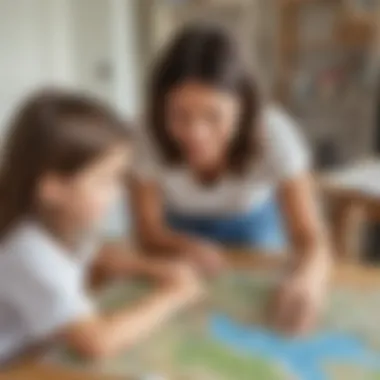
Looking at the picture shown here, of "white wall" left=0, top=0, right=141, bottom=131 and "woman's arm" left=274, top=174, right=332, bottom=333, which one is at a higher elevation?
"white wall" left=0, top=0, right=141, bottom=131

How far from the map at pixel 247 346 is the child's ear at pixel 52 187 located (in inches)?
7.8

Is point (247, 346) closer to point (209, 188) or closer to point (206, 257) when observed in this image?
point (206, 257)

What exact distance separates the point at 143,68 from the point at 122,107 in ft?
0.65

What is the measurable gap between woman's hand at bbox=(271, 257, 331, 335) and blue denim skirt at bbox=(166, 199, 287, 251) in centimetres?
18

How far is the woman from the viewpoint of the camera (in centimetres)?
128

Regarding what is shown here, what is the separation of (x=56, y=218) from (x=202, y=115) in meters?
0.31

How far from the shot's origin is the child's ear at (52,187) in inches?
41.3

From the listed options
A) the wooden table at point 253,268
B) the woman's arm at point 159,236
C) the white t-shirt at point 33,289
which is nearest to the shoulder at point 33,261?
the white t-shirt at point 33,289

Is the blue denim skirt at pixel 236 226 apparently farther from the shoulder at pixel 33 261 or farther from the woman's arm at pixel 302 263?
the shoulder at pixel 33 261

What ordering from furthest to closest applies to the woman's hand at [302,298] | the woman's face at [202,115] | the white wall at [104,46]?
the white wall at [104,46] < the woman's face at [202,115] < the woman's hand at [302,298]

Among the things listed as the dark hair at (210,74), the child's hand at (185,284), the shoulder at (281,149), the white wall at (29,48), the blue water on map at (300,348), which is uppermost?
the white wall at (29,48)

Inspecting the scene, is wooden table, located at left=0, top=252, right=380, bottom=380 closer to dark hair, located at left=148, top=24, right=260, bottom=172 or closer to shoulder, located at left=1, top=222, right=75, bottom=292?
shoulder, located at left=1, top=222, right=75, bottom=292

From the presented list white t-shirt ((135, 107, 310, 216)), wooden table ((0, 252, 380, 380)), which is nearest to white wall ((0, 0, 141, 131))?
white t-shirt ((135, 107, 310, 216))

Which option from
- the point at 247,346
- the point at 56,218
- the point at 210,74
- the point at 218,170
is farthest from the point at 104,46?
the point at 247,346
